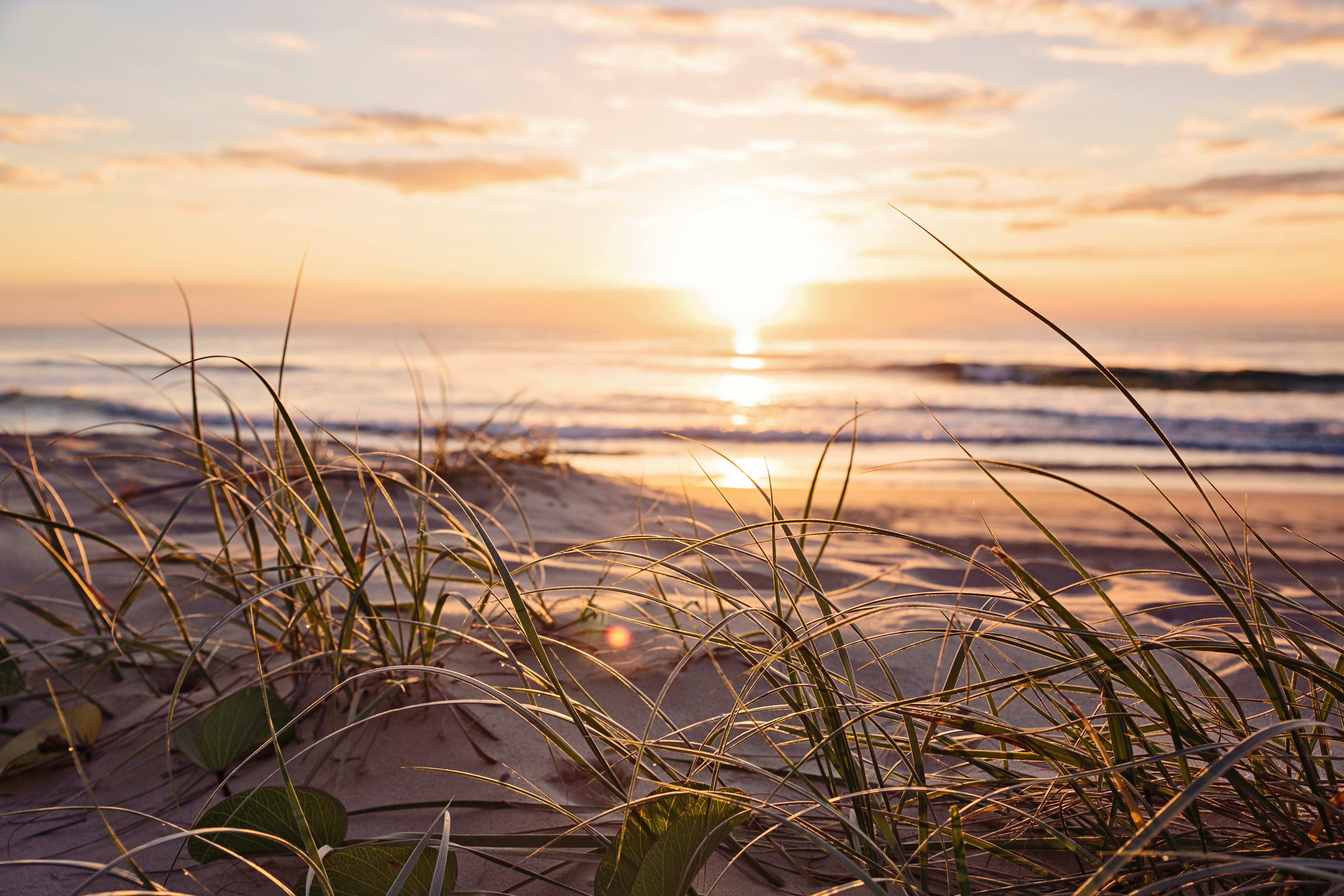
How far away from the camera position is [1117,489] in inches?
265

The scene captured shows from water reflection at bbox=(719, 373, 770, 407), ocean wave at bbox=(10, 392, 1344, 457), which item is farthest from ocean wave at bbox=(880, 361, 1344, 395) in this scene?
water reflection at bbox=(719, 373, 770, 407)

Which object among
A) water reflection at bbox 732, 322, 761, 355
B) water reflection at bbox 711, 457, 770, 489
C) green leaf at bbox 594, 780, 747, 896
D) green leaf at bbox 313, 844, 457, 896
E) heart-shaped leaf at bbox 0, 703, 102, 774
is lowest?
water reflection at bbox 711, 457, 770, 489

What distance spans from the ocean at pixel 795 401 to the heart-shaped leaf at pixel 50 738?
0.54 meters

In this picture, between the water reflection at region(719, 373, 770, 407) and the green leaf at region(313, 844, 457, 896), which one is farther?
the water reflection at region(719, 373, 770, 407)

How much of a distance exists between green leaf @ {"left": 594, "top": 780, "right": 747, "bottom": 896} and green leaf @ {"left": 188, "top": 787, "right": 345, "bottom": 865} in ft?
1.16

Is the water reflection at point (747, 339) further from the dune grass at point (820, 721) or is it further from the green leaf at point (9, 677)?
the green leaf at point (9, 677)

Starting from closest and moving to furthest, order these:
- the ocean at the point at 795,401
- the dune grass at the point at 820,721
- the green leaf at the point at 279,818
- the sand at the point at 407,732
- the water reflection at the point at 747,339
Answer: the dune grass at the point at 820,721, the green leaf at the point at 279,818, the sand at the point at 407,732, the ocean at the point at 795,401, the water reflection at the point at 747,339

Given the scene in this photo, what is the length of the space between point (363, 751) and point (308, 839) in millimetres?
643

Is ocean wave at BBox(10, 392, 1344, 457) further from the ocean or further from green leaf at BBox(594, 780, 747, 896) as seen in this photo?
green leaf at BBox(594, 780, 747, 896)

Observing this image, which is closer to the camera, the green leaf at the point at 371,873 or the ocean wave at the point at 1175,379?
the green leaf at the point at 371,873

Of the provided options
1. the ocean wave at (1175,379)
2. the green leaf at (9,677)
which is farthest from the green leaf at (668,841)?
the ocean wave at (1175,379)

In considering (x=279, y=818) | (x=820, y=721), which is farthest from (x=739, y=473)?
(x=279, y=818)

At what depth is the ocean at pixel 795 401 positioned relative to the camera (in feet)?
24.9

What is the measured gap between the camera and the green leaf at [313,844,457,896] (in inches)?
36.3
